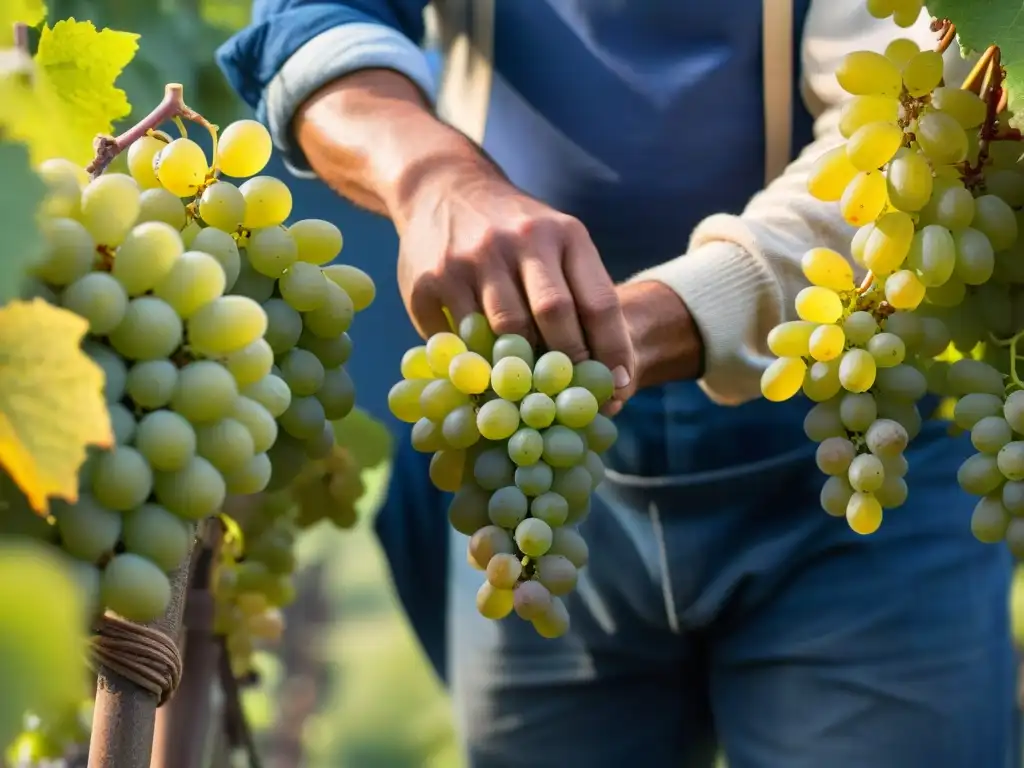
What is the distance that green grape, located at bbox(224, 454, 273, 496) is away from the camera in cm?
47

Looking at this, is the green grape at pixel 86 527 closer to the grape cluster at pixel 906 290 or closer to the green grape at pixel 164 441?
the green grape at pixel 164 441

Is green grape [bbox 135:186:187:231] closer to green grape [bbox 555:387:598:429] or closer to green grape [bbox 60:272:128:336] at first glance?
green grape [bbox 60:272:128:336]

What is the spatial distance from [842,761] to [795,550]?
17cm

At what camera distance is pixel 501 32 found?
1077 millimetres

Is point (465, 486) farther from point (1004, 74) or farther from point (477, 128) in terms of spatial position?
point (477, 128)

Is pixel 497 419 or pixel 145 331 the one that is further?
pixel 497 419

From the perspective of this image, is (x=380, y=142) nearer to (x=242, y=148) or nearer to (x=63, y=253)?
(x=242, y=148)

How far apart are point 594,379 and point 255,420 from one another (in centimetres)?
23

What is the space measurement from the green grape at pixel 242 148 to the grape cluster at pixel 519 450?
0.13 meters

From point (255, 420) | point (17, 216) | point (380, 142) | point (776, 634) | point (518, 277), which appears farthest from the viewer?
point (776, 634)

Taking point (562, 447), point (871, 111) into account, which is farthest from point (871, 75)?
point (562, 447)

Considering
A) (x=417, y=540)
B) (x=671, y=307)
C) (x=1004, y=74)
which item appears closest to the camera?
(x=1004, y=74)

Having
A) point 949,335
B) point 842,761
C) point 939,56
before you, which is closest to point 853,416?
point 949,335

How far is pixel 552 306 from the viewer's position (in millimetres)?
657
